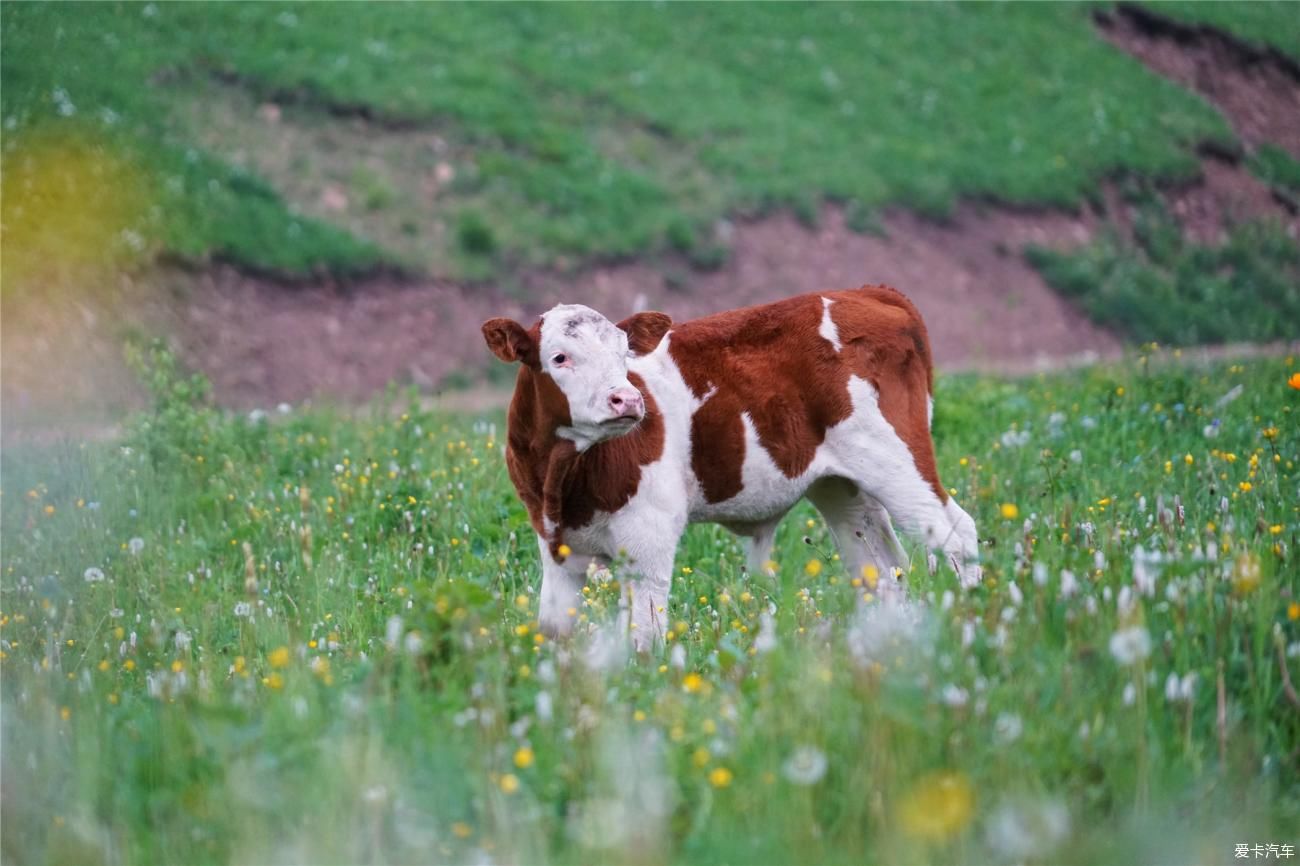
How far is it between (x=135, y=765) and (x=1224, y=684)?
3.25 m

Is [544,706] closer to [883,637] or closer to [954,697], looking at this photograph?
[883,637]

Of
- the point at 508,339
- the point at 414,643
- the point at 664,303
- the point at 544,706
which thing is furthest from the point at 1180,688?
the point at 664,303

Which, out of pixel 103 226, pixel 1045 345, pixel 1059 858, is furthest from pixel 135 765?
pixel 1045 345

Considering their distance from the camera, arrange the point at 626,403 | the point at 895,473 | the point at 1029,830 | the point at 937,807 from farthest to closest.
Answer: the point at 895,473
the point at 626,403
the point at 937,807
the point at 1029,830

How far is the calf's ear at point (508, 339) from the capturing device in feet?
18.4

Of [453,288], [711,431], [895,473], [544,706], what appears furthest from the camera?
[453,288]

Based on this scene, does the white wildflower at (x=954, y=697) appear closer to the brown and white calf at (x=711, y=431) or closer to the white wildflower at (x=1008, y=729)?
the white wildflower at (x=1008, y=729)

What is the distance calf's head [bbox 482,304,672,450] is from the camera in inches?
217

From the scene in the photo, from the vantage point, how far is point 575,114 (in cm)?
2070

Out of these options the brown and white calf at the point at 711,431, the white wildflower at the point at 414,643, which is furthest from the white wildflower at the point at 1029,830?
the brown and white calf at the point at 711,431

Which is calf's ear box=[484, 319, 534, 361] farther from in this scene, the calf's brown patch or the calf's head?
the calf's brown patch

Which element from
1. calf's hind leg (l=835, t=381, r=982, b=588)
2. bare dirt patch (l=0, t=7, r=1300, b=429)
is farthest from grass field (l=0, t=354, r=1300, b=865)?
bare dirt patch (l=0, t=7, r=1300, b=429)

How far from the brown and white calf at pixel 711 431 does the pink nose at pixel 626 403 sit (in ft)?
0.32

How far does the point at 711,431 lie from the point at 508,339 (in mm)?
1120
